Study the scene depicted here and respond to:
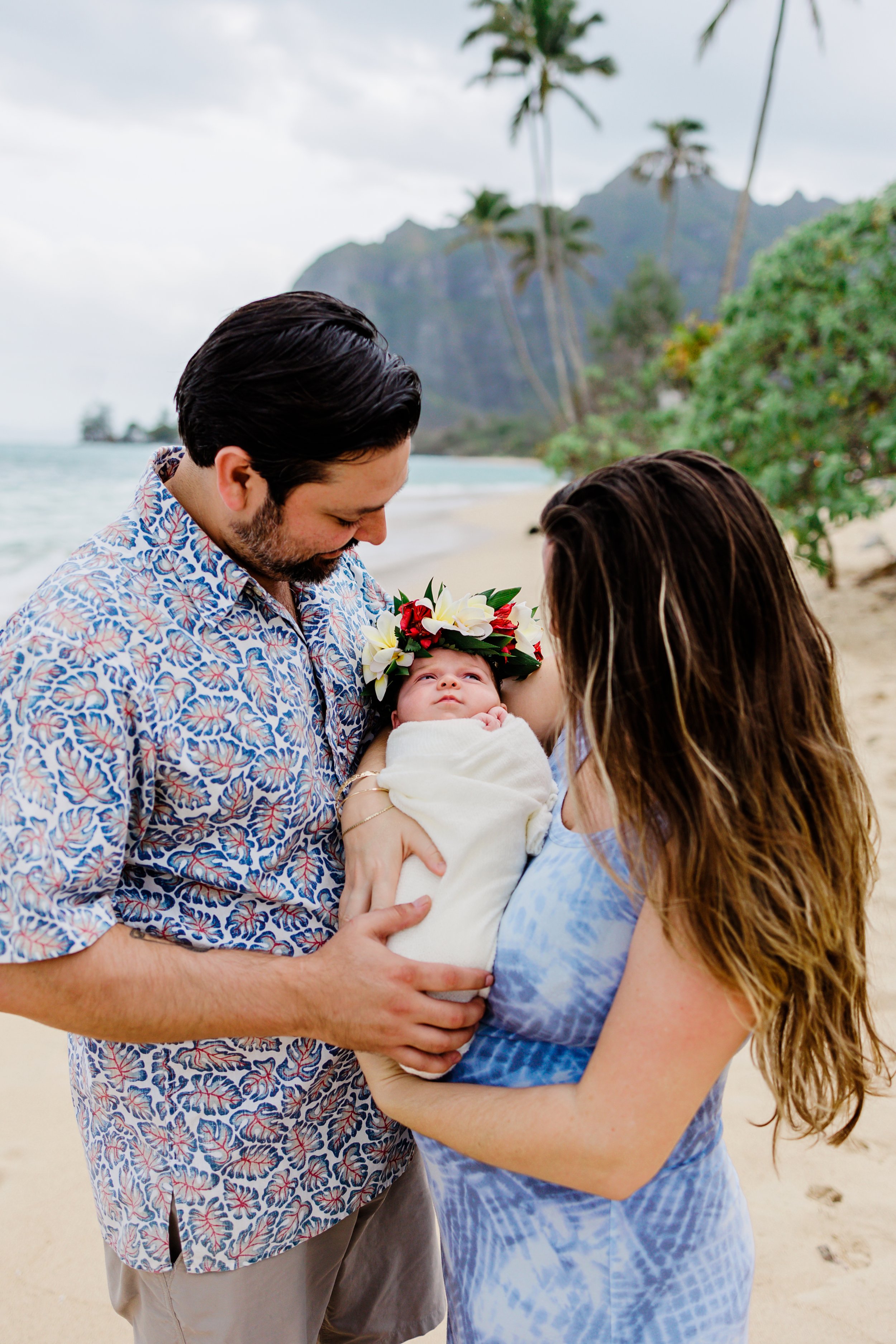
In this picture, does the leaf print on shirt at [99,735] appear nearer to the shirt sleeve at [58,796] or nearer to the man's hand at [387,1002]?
the shirt sleeve at [58,796]

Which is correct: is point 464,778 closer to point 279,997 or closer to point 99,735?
point 279,997

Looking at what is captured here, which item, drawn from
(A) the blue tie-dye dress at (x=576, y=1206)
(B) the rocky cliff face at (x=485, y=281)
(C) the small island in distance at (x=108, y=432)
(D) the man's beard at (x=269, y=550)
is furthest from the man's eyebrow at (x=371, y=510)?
(B) the rocky cliff face at (x=485, y=281)

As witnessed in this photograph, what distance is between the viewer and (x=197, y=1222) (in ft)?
4.90

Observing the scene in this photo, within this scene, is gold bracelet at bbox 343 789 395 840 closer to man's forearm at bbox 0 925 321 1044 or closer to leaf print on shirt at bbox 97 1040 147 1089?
man's forearm at bbox 0 925 321 1044

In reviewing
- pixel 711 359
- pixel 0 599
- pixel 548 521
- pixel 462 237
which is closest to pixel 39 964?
pixel 548 521

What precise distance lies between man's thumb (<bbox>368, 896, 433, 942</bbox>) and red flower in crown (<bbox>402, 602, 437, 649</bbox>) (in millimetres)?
594

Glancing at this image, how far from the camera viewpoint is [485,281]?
142m

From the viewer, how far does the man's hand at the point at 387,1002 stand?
1347 mm

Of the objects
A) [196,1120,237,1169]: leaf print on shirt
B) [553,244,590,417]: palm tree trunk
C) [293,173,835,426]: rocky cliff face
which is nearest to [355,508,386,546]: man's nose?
[196,1120,237,1169]: leaf print on shirt

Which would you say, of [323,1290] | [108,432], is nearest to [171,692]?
[323,1290]

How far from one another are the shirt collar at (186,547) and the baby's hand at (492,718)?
21.1 inches

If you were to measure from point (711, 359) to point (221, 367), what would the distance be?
27.5 feet

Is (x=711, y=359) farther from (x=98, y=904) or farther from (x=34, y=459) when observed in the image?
(x=34, y=459)

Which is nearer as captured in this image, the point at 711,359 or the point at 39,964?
the point at 39,964
